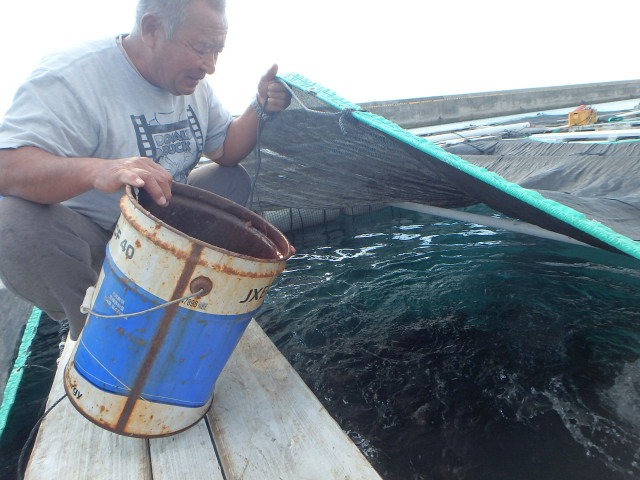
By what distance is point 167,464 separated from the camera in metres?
1.17

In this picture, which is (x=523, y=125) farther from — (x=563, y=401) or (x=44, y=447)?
→ (x=44, y=447)

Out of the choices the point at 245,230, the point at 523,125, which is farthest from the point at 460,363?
the point at 523,125

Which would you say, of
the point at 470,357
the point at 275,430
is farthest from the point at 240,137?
the point at 470,357

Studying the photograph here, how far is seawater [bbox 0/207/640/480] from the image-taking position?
1565 millimetres

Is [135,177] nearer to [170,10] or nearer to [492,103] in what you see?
[170,10]

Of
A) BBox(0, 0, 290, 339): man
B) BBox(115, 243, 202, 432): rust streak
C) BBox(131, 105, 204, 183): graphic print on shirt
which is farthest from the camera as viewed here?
BBox(131, 105, 204, 183): graphic print on shirt

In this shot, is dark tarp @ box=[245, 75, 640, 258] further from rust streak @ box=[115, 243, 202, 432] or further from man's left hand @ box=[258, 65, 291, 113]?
rust streak @ box=[115, 243, 202, 432]

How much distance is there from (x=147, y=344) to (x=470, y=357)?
162 centimetres

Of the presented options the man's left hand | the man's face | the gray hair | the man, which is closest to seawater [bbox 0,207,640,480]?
the man

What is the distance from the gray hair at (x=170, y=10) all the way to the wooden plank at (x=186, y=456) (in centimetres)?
139

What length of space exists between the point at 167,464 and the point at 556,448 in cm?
A: 135

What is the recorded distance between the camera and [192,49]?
1.59 metres

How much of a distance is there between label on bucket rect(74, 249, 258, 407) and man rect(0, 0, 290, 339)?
300 mm

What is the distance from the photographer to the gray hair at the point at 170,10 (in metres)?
1.52
